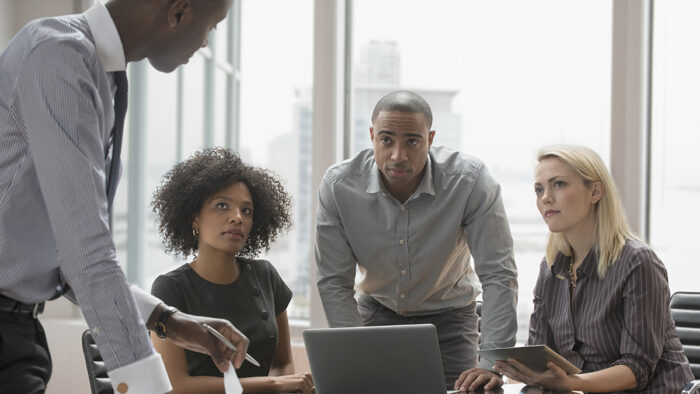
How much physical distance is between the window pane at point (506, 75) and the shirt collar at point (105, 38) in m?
2.65

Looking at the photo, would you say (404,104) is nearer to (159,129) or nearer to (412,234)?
(412,234)

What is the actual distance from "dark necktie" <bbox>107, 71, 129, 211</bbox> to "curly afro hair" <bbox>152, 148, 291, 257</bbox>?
1156 mm

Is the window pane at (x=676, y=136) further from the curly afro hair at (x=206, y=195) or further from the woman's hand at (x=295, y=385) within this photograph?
the woman's hand at (x=295, y=385)

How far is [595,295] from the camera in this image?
2217mm

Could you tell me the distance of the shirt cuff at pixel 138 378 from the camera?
0.97 meters

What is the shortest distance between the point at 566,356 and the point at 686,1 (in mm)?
2040

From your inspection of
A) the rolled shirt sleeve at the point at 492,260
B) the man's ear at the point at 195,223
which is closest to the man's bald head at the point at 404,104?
the rolled shirt sleeve at the point at 492,260

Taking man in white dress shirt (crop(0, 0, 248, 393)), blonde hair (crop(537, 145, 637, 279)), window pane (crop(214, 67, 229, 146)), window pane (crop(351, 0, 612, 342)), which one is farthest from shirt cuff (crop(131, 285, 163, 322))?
window pane (crop(214, 67, 229, 146))

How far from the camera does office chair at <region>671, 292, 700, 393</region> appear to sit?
261cm

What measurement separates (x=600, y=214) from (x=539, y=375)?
0.68 m

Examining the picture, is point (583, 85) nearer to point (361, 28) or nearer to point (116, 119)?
point (361, 28)

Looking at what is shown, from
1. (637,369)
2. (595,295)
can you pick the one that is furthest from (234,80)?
(637,369)

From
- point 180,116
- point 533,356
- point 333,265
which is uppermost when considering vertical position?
point 180,116

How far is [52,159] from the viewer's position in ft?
3.21
